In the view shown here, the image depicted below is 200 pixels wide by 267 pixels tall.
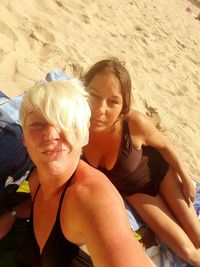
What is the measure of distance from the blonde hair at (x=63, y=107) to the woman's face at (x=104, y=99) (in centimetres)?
61

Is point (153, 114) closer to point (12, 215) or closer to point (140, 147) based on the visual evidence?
point (140, 147)

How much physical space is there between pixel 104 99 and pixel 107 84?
0.08 m

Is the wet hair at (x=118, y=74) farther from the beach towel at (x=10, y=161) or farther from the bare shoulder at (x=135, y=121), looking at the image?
the beach towel at (x=10, y=161)

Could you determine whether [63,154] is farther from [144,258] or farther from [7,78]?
[7,78]

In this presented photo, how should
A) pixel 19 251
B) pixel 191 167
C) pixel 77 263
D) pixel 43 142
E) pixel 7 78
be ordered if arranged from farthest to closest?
pixel 191 167 → pixel 7 78 → pixel 19 251 → pixel 77 263 → pixel 43 142

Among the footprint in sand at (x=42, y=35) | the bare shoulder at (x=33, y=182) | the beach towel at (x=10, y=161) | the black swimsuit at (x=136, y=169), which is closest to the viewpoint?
the bare shoulder at (x=33, y=182)

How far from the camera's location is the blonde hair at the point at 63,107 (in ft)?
4.87

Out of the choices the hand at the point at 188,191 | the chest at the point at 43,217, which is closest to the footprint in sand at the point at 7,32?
the hand at the point at 188,191

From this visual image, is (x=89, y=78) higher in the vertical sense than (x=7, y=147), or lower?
higher

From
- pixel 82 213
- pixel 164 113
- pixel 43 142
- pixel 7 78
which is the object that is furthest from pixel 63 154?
Answer: pixel 164 113

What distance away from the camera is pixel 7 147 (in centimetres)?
201

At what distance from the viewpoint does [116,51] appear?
472 centimetres

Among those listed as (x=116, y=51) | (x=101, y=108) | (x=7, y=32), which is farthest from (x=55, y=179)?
(x=116, y=51)

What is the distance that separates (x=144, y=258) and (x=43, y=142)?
0.52 metres
